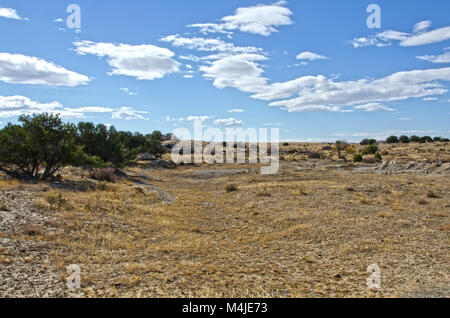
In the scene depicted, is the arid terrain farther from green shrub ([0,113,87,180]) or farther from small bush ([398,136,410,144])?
small bush ([398,136,410,144])

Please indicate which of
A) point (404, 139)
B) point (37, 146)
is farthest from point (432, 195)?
point (404, 139)

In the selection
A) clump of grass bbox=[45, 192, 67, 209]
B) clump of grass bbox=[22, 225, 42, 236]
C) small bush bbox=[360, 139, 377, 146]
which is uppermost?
small bush bbox=[360, 139, 377, 146]

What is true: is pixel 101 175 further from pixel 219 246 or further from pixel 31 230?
pixel 219 246

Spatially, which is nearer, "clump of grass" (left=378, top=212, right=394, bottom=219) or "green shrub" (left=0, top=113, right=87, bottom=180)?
"clump of grass" (left=378, top=212, right=394, bottom=219)

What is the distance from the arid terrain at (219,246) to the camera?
21.6 ft

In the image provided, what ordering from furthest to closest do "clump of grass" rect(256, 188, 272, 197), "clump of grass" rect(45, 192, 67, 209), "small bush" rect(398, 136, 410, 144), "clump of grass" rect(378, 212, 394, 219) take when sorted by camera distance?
1. "small bush" rect(398, 136, 410, 144)
2. "clump of grass" rect(256, 188, 272, 197)
3. "clump of grass" rect(378, 212, 394, 219)
4. "clump of grass" rect(45, 192, 67, 209)

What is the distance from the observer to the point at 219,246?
10234 mm

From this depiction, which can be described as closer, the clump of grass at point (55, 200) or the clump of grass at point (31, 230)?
the clump of grass at point (31, 230)

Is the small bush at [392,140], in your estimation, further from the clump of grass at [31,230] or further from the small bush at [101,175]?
the clump of grass at [31,230]

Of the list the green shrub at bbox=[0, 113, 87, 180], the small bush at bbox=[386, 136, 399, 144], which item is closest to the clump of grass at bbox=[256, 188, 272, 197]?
the green shrub at bbox=[0, 113, 87, 180]

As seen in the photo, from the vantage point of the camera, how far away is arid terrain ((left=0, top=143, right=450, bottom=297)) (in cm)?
658

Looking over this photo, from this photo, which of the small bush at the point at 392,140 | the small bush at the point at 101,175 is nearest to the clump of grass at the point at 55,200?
the small bush at the point at 101,175

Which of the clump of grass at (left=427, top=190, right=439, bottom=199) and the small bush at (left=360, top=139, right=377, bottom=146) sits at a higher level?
the small bush at (left=360, top=139, right=377, bottom=146)
